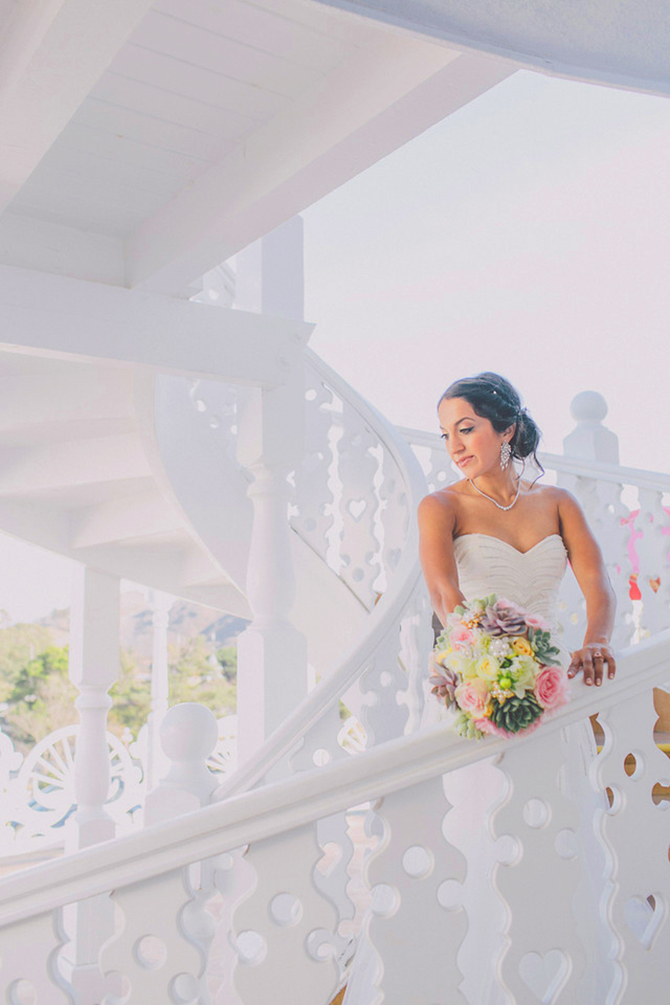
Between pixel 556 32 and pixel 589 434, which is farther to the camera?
pixel 589 434

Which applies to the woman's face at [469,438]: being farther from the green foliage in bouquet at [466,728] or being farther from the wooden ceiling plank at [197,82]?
the wooden ceiling plank at [197,82]

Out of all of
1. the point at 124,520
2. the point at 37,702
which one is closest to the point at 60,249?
the point at 124,520

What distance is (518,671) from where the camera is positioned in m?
1.65

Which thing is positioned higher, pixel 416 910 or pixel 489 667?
pixel 489 667

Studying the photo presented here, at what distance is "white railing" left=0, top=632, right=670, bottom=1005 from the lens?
5.62ft

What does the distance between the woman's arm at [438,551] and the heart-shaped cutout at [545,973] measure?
2.21 ft

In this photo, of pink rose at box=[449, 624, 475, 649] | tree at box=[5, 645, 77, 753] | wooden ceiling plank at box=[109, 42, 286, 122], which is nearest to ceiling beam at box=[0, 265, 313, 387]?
wooden ceiling plank at box=[109, 42, 286, 122]

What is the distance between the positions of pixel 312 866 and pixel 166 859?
264mm

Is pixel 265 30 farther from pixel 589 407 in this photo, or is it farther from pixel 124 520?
pixel 589 407

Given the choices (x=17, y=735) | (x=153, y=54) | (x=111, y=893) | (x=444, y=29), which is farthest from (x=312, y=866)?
(x=17, y=735)

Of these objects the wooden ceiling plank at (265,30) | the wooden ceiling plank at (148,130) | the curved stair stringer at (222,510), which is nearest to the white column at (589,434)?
the curved stair stringer at (222,510)

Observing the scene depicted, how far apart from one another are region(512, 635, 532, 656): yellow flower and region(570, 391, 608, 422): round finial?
3703 millimetres

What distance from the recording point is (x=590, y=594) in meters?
2.10

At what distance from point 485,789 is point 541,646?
22.9 inches
